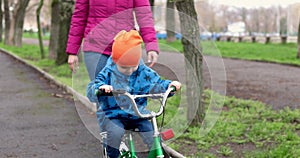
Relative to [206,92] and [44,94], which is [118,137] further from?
[44,94]

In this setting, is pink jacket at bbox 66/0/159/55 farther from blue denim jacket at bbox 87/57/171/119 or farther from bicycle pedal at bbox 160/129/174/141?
bicycle pedal at bbox 160/129/174/141

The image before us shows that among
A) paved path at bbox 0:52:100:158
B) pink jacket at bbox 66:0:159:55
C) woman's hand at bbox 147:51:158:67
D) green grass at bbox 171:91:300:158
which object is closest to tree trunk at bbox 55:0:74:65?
paved path at bbox 0:52:100:158

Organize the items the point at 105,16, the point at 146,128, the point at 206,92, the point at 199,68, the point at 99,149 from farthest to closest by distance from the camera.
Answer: the point at 206,92 < the point at 199,68 < the point at 99,149 < the point at 105,16 < the point at 146,128

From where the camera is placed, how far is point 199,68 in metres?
6.68

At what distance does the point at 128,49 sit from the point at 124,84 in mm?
329

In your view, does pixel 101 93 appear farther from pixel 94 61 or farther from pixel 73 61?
pixel 73 61

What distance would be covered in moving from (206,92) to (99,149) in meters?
4.47

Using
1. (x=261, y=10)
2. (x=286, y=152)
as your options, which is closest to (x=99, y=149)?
(x=286, y=152)

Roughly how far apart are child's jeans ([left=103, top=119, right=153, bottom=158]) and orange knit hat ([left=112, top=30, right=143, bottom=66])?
0.47 meters

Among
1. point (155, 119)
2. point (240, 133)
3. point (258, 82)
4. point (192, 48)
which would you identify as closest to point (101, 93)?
point (155, 119)

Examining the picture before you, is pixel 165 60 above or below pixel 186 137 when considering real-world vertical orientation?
above

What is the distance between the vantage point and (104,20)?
16.0 ft

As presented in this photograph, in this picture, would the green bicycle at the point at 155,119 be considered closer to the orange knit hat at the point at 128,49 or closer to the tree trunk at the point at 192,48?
the orange knit hat at the point at 128,49

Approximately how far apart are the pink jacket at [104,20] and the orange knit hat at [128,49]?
0.90m
